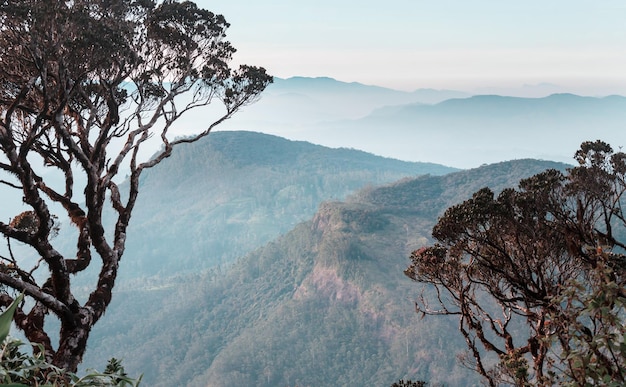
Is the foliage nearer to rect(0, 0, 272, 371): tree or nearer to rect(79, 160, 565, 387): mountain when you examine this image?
rect(0, 0, 272, 371): tree

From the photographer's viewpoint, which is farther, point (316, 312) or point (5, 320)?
point (316, 312)

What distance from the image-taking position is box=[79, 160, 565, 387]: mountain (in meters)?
92.7

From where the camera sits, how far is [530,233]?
8883 millimetres

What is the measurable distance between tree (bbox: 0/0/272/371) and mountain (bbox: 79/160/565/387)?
244ft

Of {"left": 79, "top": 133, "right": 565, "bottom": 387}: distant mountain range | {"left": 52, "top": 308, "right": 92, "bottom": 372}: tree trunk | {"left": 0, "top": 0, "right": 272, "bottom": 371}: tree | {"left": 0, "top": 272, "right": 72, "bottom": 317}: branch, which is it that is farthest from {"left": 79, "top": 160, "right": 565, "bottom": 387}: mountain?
{"left": 0, "top": 272, "right": 72, "bottom": 317}: branch

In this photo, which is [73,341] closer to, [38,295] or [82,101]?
[38,295]

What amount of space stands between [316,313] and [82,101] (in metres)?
102

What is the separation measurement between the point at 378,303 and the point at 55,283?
323 ft

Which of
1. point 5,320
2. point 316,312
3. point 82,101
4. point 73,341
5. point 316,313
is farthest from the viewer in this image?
point 316,312

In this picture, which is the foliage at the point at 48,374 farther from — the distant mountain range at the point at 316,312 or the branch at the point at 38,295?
the distant mountain range at the point at 316,312

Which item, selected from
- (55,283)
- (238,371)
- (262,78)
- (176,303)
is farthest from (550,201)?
(176,303)

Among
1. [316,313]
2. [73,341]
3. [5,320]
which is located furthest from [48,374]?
[316,313]

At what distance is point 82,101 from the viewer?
32.6ft

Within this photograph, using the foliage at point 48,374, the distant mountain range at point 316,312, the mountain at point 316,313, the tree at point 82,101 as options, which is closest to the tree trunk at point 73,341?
the tree at point 82,101
